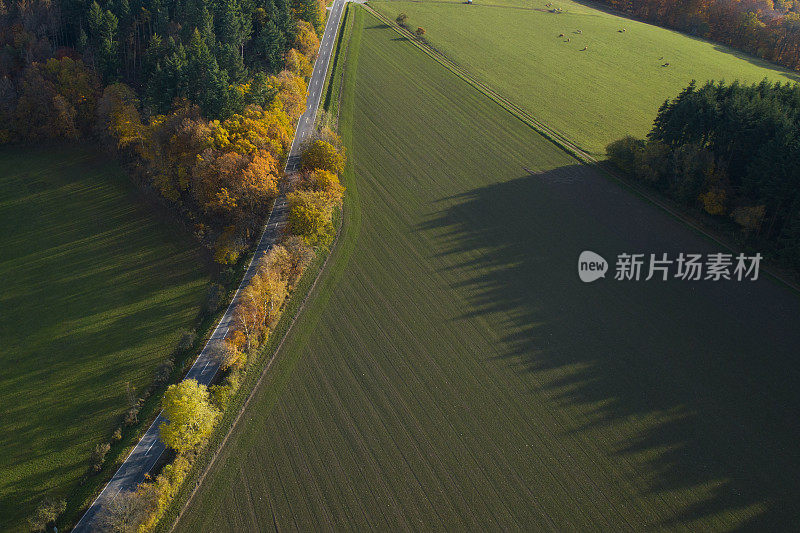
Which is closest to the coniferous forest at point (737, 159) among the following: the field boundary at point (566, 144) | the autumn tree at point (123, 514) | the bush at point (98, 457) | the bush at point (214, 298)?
the field boundary at point (566, 144)

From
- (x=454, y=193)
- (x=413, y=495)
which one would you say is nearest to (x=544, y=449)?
(x=413, y=495)

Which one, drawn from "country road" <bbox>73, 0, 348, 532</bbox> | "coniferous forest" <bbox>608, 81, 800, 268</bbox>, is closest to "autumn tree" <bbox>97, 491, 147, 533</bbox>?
"country road" <bbox>73, 0, 348, 532</bbox>

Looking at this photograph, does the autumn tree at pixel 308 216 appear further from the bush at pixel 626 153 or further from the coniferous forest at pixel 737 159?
the coniferous forest at pixel 737 159

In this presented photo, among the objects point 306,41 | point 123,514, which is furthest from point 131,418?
point 306,41

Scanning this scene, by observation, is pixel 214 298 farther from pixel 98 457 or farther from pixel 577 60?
pixel 577 60

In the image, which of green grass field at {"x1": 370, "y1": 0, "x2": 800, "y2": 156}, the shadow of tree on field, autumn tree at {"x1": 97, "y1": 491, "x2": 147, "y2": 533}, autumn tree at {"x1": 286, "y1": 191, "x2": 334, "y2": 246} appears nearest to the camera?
autumn tree at {"x1": 97, "y1": 491, "x2": 147, "y2": 533}

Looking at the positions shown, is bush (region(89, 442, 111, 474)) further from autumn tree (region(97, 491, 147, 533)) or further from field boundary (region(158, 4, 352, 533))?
field boundary (region(158, 4, 352, 533))
